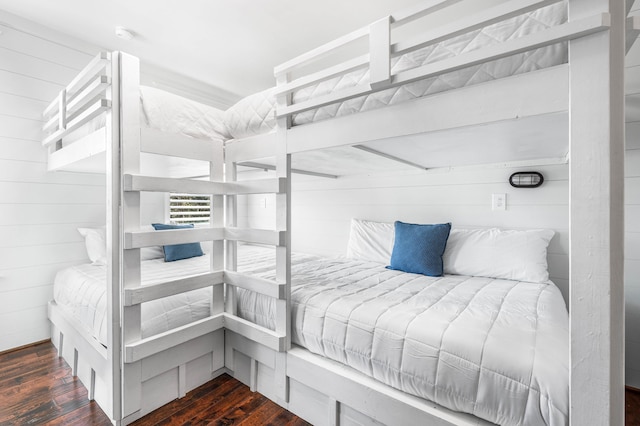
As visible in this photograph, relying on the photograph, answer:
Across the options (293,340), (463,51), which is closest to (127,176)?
(293,340)

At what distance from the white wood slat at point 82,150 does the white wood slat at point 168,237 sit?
19.2 inches

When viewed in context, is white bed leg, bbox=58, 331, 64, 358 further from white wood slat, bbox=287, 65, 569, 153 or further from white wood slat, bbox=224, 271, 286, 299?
white wood slat, bbox=287, 65, 569, 153

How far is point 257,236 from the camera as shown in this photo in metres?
1.64

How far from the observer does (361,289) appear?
1.61 metres

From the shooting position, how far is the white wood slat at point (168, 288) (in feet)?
4.70

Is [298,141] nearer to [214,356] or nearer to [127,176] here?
[127,176]

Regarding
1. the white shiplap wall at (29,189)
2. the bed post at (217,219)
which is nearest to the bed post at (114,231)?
the bed post at (217,219)

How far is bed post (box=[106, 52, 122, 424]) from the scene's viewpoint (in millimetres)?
1431

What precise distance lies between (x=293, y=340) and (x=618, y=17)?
5.28 feet

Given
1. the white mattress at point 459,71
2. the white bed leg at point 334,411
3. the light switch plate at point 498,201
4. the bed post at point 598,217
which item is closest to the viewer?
the bed post at point 598,217

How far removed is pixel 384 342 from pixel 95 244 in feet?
8.11

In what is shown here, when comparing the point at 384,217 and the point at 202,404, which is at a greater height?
the point at 384,217

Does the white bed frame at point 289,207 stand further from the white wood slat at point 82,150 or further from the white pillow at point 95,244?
the white pillow at point 95,244

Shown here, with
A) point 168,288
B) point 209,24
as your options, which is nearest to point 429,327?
point 168,288
